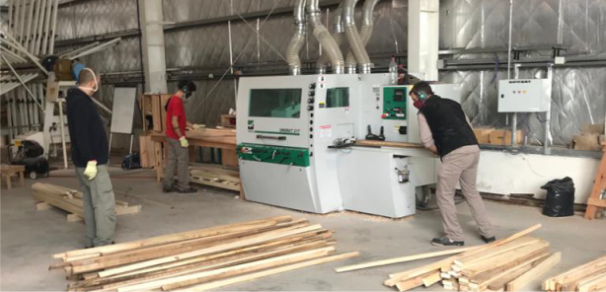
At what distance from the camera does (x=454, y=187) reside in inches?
194

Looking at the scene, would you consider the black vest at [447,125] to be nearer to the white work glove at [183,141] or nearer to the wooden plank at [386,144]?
the wooden plank at [386,144]

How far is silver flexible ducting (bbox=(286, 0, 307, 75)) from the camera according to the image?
21.7ft

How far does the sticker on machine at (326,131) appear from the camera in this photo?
5.94 metres

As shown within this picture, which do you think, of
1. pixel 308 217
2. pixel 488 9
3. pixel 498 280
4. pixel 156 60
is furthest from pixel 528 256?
pixel 156 60

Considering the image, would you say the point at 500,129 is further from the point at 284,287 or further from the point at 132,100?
A: the point at 132,100

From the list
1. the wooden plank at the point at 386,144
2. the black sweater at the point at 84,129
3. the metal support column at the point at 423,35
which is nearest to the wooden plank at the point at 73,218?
the black sweater at the point at 84,129

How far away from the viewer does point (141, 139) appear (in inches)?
393

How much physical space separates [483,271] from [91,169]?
3.26m

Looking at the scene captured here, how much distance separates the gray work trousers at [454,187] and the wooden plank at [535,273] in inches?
26.0

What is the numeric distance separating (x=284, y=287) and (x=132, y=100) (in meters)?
7.64

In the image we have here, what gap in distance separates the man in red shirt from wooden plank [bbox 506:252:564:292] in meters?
4.76

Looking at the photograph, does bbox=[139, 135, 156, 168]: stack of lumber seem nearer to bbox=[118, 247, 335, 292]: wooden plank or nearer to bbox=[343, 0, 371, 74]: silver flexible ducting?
bbox=[343, 0, 371, 74]: silver flexible ducting

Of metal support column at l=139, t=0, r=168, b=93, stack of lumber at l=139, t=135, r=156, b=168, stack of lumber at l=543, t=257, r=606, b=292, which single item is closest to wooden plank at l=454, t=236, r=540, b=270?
stack of lumber at l=543, t=257, r=606, b=292

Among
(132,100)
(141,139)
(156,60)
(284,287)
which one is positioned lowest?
(284,287)
